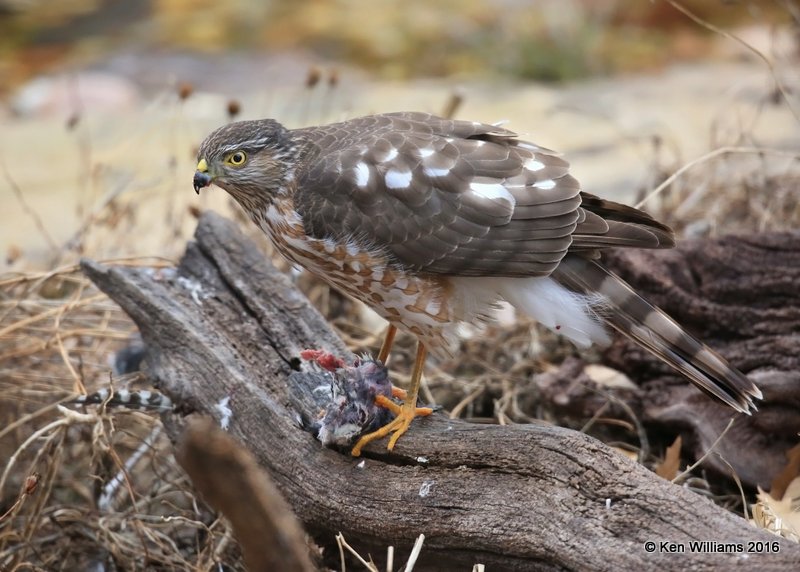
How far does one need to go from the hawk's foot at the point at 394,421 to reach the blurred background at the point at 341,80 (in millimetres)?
2564

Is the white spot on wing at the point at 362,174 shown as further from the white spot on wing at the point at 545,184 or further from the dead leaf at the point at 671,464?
the dead leaf at the point at 671,464

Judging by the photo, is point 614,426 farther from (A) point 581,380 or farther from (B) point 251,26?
(B) point 251,26

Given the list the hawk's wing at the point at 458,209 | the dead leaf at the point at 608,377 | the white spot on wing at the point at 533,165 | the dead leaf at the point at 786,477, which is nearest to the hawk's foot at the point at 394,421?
the hawk's wing at the point at 458,209

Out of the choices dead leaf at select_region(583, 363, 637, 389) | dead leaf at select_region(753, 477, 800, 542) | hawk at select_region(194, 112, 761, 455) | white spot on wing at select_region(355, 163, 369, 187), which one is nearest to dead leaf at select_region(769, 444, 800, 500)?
dead leaf at select_region(753, 477, 800, 542)

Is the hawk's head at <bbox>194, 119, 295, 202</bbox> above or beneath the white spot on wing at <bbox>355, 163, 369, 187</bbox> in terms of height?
beneath

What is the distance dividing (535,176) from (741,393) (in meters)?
1.06

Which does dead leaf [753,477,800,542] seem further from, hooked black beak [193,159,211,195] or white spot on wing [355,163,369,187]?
hooked black beak [193,159,211,195]

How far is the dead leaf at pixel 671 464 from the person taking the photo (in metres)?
3.76

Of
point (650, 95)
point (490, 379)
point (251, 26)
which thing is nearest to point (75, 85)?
point (251, 26)

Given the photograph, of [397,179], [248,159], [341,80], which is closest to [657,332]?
[397,179]

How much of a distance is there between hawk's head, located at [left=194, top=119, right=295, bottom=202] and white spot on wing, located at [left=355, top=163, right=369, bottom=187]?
12.1 inches

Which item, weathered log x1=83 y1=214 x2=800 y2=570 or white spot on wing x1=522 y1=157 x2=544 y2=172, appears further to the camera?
white spot on wing x1=522 y1=157 x2=544 y2=172

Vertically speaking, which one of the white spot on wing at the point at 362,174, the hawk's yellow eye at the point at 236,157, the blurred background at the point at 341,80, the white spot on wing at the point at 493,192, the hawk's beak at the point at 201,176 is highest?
the white spot on wing at the point at 493,192

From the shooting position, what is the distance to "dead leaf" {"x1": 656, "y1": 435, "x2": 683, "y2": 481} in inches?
148
